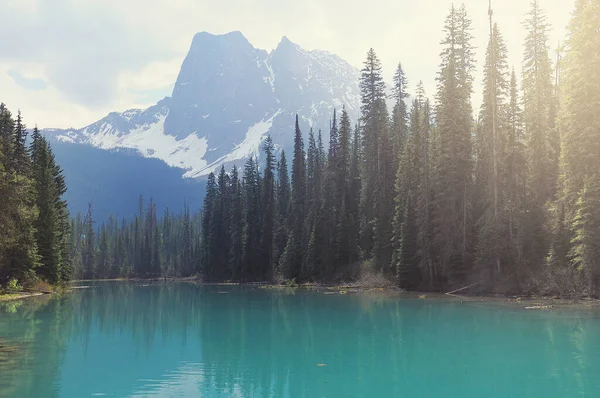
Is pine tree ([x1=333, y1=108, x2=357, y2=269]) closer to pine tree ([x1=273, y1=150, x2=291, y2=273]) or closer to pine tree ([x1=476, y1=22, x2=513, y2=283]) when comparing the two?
pine tree ([x1=273, y1=150, x2=291, y2=273])

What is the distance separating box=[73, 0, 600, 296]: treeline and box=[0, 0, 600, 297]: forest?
0.40ft

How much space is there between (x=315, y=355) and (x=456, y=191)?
33764 millimetres

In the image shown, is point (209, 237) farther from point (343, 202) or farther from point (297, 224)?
point (343, 202)

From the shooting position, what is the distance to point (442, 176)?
48.7 metres

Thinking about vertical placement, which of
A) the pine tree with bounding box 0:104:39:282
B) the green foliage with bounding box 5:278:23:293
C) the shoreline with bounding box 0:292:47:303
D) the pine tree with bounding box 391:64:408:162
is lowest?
the shoreline with bounding box 0:292:47:303

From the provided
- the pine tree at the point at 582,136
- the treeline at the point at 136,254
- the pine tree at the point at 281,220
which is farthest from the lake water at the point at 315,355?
the treeline at the point at 136,254

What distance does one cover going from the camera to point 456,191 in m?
48.1

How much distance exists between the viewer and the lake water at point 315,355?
42.6 feet

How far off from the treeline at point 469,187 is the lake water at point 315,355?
32.9ft

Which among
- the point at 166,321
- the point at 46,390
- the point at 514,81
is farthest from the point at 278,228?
the point at 46,390

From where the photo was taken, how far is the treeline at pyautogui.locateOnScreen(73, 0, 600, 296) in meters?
34.8

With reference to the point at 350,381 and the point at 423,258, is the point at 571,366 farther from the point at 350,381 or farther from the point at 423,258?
the point at 423,258

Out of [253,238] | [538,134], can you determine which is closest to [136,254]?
[253,238]

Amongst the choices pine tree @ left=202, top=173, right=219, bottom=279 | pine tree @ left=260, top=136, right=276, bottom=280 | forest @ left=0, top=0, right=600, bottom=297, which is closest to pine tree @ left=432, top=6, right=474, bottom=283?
forest @ left=0, top=0, right=600, bottom=297
